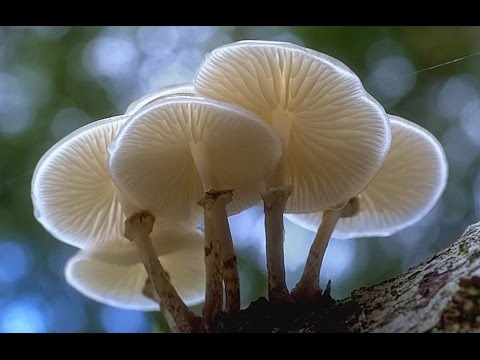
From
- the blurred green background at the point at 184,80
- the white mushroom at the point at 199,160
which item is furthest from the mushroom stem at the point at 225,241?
the blurred green background at the point at 184,80

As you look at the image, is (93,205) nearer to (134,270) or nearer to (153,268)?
(134,270)

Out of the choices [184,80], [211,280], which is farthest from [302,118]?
[184,80]

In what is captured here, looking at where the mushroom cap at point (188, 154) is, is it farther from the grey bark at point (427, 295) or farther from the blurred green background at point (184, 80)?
the blurred green background at point (184, 80)

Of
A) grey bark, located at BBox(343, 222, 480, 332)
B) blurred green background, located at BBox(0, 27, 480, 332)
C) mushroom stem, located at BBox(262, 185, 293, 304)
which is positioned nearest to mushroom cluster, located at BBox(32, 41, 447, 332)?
mushroom stem, located at BBox(262, 185, 293, 304)

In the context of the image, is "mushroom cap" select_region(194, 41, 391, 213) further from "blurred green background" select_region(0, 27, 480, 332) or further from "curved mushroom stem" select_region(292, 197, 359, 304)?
"blurred green background" select_region(0, 27, 480, 332)
